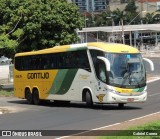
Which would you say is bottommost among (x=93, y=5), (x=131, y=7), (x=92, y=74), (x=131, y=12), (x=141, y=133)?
(x=141, y=133)

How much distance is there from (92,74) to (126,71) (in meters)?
1.69

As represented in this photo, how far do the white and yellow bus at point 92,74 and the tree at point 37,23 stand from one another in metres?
8.54

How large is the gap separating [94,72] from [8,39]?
45.5 feet

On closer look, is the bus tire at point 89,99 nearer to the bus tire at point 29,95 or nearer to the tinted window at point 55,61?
the tinted window at point 55,61

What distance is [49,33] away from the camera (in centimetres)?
3750

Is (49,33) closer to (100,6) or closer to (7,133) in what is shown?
(7,133)

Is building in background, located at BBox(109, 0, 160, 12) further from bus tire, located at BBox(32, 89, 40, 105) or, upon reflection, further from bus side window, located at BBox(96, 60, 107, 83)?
bus side window, located at BBox(96, 60, 107, 83)

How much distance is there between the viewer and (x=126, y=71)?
23031mm

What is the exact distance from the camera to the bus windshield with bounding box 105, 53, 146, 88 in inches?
903

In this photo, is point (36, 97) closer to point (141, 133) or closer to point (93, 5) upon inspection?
point (141, 133)

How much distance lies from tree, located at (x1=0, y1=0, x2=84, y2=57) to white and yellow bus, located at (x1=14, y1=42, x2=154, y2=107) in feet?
28.0

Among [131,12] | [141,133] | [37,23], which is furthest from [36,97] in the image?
[131,12]

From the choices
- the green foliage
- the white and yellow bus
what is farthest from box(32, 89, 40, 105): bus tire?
the green foliage

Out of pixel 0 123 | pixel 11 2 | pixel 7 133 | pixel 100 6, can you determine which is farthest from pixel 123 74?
pixel 100 6
